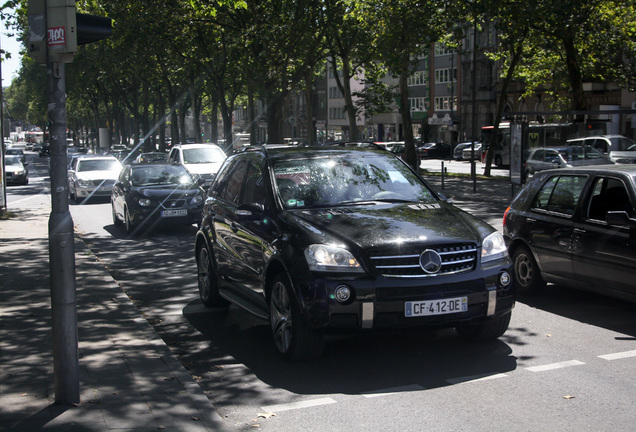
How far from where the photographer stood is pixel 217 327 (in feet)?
26.8

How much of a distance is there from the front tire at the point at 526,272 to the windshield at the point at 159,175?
10391 millimetres

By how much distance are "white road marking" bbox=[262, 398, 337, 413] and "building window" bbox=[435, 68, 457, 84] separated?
7574 cm

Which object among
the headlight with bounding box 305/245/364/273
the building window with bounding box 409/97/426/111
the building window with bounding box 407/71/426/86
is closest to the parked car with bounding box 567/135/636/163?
the headlight with bounding box 305/245/364/273

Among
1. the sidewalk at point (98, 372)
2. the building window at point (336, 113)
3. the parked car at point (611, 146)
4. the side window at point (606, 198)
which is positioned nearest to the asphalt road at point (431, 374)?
the sidewalk at point (98, 372)

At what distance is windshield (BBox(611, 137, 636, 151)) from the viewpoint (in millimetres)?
30062

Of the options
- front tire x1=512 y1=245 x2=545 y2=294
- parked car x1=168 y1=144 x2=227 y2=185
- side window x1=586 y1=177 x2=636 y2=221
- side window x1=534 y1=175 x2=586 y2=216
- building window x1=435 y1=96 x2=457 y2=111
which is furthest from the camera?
building window x1=435 y1=96 x2=457 y2=111

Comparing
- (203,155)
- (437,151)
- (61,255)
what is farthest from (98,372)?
(437,151)

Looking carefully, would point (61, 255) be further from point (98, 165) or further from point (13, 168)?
point (13, 168)

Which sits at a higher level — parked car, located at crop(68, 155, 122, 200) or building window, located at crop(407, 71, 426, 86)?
building window, located at crop(407, 71, 426, 86)

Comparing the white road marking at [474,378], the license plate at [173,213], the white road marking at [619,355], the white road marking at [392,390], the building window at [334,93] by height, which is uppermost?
the building window at [334,93]

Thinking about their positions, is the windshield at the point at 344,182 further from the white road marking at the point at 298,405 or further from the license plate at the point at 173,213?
the license plate at the point at 173,213

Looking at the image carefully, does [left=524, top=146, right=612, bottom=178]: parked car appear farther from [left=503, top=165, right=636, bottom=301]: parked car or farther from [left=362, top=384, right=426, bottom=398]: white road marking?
[left=362, top=384, right=426, bottom=398]: white road marking

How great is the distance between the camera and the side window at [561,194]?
8609 millimetres

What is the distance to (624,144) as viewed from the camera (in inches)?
1203
